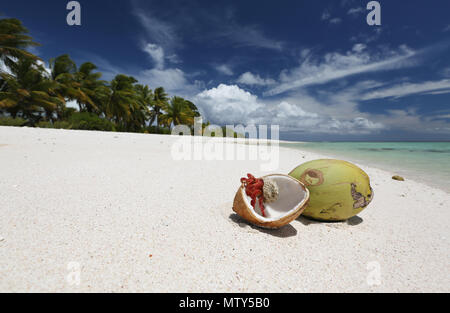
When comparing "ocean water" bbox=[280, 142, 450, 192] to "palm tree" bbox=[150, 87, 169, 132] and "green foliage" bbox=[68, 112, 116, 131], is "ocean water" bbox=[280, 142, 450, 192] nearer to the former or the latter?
"green foliage" bbox=[68, 112, 116, 131]

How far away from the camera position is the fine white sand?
1294 mm

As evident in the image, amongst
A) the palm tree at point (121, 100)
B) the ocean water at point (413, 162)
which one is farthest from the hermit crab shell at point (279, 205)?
the palm tree at point (121, 100)

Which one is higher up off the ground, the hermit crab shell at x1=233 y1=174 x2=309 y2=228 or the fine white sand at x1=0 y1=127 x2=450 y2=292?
the hermit crab shell at x1=233 y1=174 x2=309 y2=228

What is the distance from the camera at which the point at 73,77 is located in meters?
23.7

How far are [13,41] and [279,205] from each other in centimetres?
2686

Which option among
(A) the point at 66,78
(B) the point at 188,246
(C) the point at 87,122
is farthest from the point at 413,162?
(A) the point at 66,78

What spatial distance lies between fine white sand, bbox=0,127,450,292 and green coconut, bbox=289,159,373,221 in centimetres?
17

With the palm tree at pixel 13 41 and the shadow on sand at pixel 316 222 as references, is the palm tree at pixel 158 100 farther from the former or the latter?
the shadow on sand at pixel 316 222

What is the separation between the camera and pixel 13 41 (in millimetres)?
16984

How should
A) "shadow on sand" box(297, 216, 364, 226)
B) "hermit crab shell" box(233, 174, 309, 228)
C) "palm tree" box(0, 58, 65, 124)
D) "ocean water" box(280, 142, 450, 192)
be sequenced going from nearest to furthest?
1. "hermit crab shell" box(233, 174, 309, 228)
2. "shadow on sand" box(297, 216, 364, 226)
3. "ocean water" box(280, 142, 450, 192)
4. "palm tree" box(0, 58, 65, 124)

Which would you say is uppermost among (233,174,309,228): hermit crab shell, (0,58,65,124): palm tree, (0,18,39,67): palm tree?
(0,18,39,67): palm tree

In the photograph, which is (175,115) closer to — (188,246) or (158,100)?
(158,100)

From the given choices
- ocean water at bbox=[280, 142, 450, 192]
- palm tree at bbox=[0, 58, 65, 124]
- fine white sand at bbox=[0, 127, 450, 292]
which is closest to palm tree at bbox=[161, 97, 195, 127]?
palm tree at bbox=[0, 58, 65, 124]
